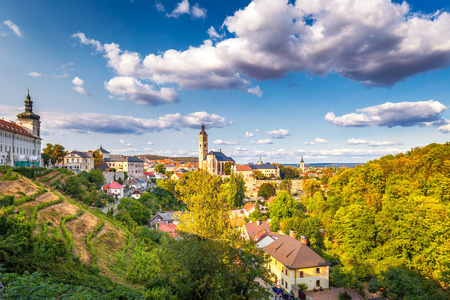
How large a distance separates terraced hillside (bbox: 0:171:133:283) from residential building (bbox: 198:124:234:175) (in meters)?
85.9

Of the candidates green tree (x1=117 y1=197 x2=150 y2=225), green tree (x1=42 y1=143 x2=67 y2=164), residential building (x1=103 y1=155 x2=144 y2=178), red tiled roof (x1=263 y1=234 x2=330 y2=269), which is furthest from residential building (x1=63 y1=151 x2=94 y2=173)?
red tiled roof (x1=263 y1=234 x2=330 y2=269)

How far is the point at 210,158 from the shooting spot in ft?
364

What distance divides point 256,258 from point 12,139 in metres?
41.2

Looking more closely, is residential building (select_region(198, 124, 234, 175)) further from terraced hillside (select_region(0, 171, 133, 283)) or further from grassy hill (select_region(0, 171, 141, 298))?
grassy hill (select_region(0, 171, 141, 298))

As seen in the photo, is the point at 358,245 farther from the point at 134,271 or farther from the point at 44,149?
the point at 44,149

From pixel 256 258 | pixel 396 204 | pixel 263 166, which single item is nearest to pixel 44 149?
pixel 256 258

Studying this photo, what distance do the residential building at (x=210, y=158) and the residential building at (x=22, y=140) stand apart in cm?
7159

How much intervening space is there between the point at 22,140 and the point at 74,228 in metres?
29.3

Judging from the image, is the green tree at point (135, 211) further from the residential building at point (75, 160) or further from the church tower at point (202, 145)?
the church tower at point (202, 145)

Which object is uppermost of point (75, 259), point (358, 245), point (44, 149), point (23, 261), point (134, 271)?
point (44, 149)

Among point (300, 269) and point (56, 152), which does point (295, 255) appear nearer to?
point (300, 269)

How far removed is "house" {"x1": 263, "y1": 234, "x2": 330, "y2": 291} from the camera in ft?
71.9

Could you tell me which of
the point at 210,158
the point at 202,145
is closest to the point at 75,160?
the point at 210,158

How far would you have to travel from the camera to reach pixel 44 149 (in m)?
57.8
